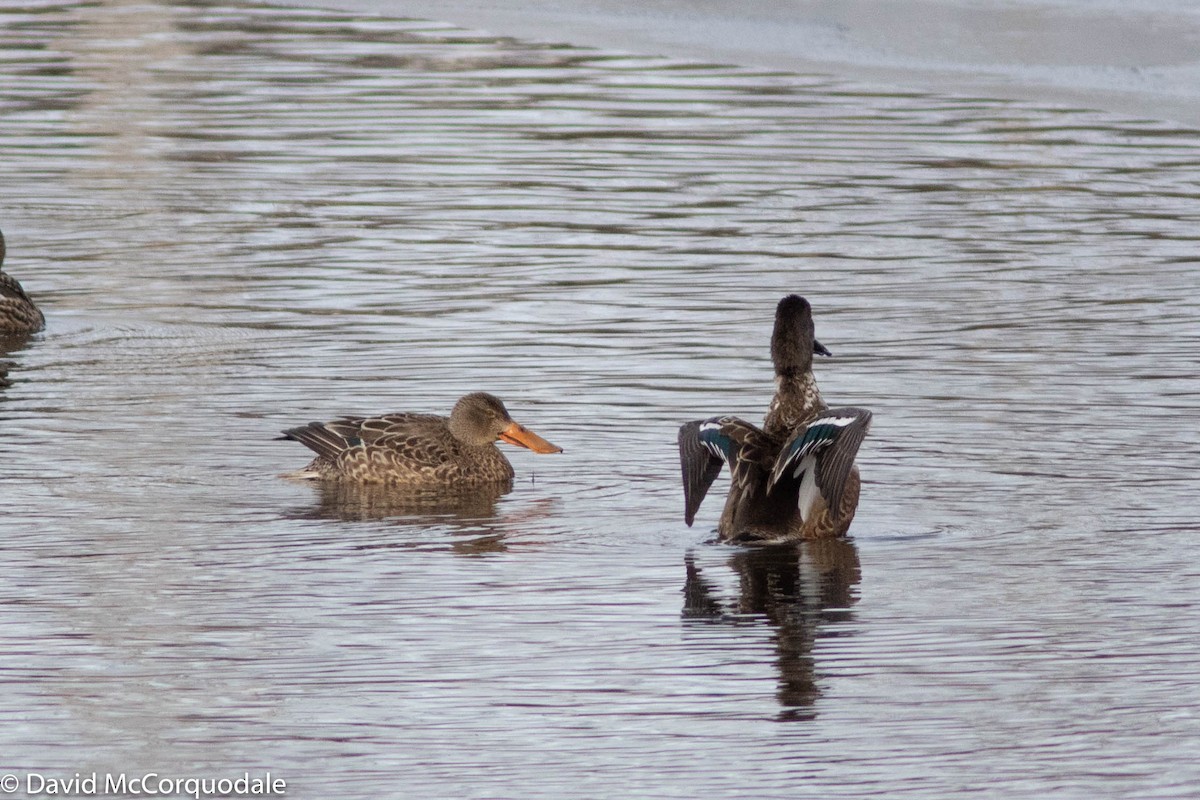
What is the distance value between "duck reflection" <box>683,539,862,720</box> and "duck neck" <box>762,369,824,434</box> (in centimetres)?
61

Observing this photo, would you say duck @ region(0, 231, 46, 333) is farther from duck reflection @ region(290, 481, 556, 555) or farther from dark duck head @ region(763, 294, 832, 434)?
dark duck head @ region(763, 294, 832, 434)

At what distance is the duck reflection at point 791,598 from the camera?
7.60 meters

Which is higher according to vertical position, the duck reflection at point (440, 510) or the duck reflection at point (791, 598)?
the duck reflection at point (440, 510)

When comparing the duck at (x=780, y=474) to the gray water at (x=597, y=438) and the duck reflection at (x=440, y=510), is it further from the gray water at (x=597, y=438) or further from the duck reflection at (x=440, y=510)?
the duck reflection at (x=440, y=510)

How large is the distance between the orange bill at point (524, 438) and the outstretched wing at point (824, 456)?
1.82 m

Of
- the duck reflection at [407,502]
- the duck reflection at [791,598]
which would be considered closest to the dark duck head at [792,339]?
the duck reflection at [791,598]

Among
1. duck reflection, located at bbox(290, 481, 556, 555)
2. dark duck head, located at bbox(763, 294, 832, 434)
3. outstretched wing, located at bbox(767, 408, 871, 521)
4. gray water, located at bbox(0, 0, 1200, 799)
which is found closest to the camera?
gray water, located at bbox(0, 0, 1200, 799)

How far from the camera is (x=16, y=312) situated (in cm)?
1449

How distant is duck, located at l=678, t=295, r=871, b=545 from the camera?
9.34 metres

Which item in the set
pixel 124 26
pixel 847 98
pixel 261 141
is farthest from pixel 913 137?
pixel 124 26

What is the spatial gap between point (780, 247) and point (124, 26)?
15.9 meters

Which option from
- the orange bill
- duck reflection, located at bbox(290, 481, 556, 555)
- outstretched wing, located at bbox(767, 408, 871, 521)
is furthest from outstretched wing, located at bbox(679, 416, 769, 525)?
the orange bill

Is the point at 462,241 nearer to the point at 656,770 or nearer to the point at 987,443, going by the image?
the point at 987,443

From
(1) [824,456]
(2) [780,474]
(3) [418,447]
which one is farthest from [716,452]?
(3) [418,447]
